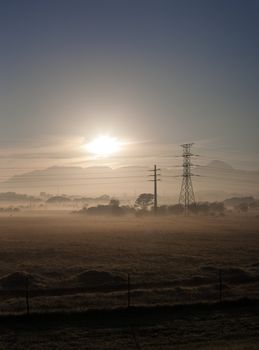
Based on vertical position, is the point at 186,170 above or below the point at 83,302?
above

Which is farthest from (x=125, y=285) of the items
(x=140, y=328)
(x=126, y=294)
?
(x=140, y=328)

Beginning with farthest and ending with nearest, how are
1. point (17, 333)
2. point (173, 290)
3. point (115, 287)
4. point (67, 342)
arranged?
1. point (115, 287)
2. point (173, 290)
3. point (17, 333)
4. point (67, 342)

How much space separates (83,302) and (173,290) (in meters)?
6.27

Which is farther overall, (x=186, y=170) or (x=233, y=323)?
(x=186, y=170)

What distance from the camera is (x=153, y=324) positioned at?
60.1 feet

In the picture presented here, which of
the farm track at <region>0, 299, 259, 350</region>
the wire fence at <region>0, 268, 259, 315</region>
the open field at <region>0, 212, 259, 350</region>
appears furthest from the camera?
the wire fence at <region>0, 268, 259, 315</region>

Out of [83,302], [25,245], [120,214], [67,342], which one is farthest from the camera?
[120,214]

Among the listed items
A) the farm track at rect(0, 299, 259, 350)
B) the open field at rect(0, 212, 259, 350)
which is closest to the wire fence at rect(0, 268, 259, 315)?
the open field at rect(0, 212, 259, 350)

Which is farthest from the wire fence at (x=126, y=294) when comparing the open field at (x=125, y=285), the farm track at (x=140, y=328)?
the farm track at (x=140, y=328)

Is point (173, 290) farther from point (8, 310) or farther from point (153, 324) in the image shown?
point (8, 310)

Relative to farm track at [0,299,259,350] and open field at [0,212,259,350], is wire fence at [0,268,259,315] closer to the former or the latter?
open field at [0,212,259,350]

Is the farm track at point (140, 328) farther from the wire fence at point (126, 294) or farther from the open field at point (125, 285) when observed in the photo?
the wire fence at point (126, 294)


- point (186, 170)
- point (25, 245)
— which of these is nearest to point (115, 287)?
point (25, 245)

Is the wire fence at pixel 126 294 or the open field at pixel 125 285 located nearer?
the open field at pixel 125 285
